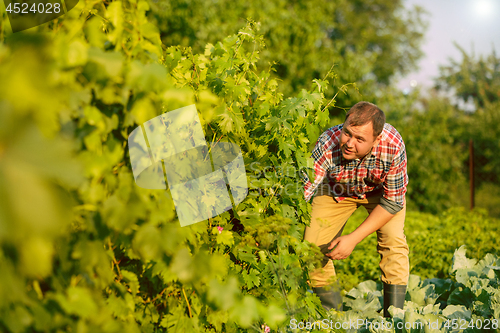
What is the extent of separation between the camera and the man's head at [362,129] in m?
2.35

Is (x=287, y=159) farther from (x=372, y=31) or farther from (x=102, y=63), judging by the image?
(x=372, y=31)

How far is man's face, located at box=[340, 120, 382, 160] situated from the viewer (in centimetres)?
235

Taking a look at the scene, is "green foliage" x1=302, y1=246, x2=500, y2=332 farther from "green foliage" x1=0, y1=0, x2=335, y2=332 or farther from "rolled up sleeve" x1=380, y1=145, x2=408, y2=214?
"green foliage" x1=0, y1=0, x2=335, y2=332

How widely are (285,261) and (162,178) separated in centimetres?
89

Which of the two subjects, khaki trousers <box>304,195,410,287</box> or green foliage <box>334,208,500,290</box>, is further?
green foliage <box>334,208,500,290</box>

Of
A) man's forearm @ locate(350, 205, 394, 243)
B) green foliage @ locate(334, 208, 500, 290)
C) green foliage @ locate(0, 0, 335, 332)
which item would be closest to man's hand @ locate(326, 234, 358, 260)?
man's forearm @ locate(350, 205, 394, 243)

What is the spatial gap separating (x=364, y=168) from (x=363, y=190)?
0.98ft

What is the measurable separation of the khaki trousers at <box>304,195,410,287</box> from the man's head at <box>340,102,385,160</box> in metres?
0.56

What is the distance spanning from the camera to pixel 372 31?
67.6 feet

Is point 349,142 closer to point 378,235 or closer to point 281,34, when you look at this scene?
point 378,235

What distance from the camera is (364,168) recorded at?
2684 millimetres

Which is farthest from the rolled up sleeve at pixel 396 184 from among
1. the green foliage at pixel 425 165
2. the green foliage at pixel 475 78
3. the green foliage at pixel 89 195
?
the green foliage at pixel 475 78

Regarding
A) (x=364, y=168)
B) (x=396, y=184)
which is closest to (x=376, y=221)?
(x=396, y=184)

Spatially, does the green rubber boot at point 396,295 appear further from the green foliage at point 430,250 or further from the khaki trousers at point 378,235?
the green foliage at point 430,250
